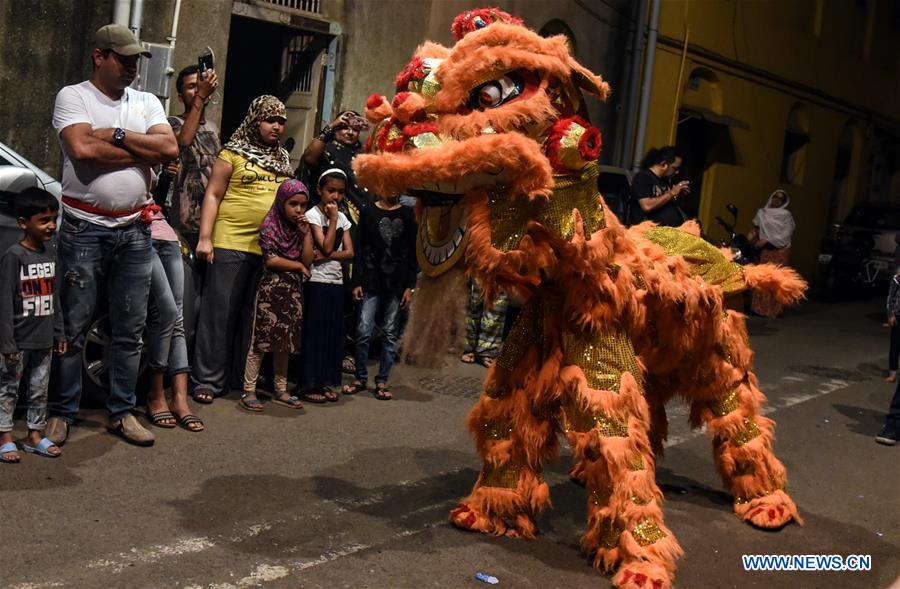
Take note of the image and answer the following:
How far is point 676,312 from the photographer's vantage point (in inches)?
214

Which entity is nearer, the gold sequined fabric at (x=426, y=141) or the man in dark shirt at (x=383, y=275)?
the gold sequined fabric at (x=426, y=141)

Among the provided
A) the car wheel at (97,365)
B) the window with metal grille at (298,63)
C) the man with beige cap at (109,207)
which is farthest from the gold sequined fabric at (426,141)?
the window with metal grille at (298,63)

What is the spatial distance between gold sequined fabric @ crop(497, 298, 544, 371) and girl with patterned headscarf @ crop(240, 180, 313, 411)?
2561mm

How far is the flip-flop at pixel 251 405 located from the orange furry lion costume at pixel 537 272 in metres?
2.43

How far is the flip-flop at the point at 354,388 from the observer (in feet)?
26.8

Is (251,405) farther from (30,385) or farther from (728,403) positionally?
(728,403)

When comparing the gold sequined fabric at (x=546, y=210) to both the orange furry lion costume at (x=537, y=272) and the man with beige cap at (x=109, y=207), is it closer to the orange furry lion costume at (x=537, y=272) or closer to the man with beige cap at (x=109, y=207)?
the orange furry lion costume at (x=537, y=272)

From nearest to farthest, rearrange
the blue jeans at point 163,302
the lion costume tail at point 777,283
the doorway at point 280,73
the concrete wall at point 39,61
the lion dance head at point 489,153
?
the lion dance head at point 489,153, the lion costume tail at point 777,283, the blue jeans at point 163,302, the concrete wall at point 39,61, the doorway at point 280,73

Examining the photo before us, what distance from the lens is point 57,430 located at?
604 centimetres

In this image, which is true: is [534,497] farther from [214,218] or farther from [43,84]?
[43,84]

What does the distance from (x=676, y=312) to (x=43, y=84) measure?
6484 millimetres

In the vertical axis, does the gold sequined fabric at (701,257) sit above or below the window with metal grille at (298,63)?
below

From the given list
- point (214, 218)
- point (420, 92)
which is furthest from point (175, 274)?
point (420, 92)

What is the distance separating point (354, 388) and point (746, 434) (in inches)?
128
